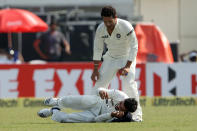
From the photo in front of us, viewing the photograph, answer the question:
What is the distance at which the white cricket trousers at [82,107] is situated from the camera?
13.0m

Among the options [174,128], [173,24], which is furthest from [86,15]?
[174,128]

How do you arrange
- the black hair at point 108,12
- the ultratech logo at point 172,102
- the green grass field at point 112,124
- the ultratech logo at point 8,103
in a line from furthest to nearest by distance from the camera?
the ultratech logo at point 172,102, the ultratech logo at point 8,103, the black hair at point 108,12, the green grass field at point 112,124

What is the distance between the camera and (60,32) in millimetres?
25109

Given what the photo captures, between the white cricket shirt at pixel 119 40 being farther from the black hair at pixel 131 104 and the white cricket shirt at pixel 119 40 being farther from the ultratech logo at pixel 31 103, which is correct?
the ultratech logo at pixel 31 103

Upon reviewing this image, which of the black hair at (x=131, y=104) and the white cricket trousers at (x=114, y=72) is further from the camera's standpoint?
the white cricket trousers at (x=114, y=72)

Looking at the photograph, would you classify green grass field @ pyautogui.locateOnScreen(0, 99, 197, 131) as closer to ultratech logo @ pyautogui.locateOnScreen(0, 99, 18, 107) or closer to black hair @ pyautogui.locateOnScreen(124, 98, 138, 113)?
black hair @ pyautogui.locateOnScreen(124, 98, 138, 113)

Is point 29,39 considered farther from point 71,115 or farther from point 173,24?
point 71,115

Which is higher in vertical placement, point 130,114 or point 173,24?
point 130,114

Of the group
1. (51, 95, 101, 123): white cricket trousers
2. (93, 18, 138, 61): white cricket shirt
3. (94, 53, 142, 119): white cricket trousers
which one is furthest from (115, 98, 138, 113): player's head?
(93, 18, 138, 61): white cricket shirt

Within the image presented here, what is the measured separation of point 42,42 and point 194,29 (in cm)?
783

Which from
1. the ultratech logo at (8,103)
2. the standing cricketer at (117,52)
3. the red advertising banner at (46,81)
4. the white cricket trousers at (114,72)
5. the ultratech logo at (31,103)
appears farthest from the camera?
the red advertising banner at (46,81)

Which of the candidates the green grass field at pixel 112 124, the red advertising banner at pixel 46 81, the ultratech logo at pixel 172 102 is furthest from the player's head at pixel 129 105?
the red advertising banner at pixel 46 81

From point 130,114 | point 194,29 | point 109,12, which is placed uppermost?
point 109,12

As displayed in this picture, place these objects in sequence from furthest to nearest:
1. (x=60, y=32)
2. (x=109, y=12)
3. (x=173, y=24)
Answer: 1. (x=173, y=24)
2. (x=60, y=32)
3. (x=109, y=12)
